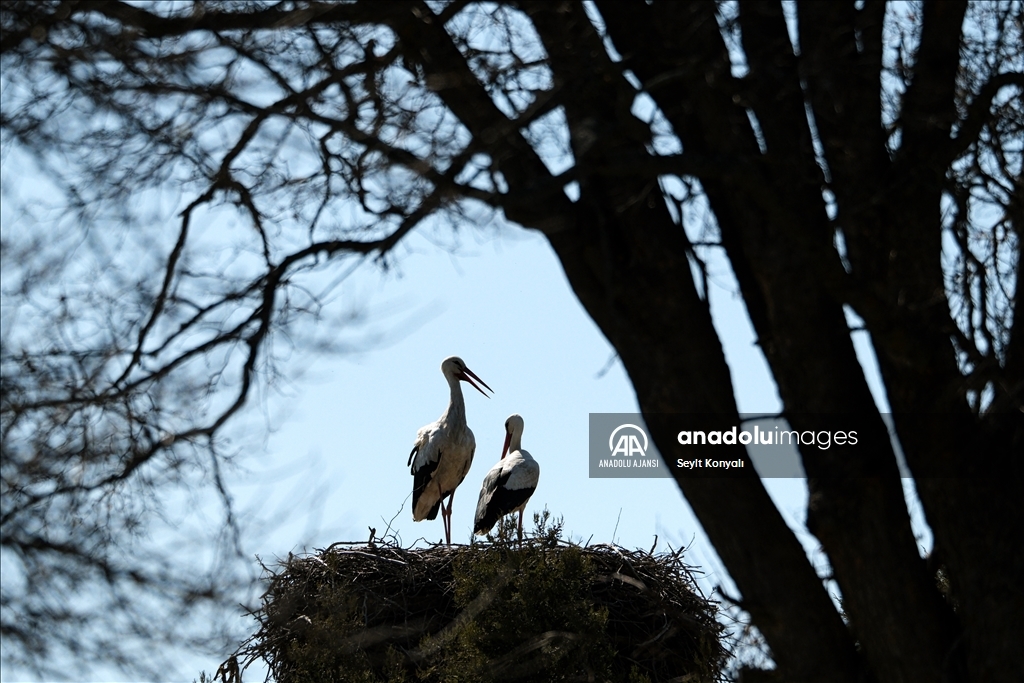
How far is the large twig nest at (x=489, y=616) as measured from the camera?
789 centimetres

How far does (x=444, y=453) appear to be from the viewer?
13.0 m

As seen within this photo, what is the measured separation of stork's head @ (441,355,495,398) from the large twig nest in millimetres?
3956

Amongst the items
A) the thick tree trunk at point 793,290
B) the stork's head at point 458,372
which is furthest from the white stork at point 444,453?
the thick tree trunk at point 793,290

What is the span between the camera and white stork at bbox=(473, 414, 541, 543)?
12.1 metres

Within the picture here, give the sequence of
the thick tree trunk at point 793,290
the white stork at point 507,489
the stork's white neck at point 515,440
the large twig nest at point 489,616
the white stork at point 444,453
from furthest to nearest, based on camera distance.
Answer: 1. the stork's white neck at point 515,440
2. the white stork at point 444,453
3. the white stork at point 507,489
4. the large twig nest at point 489,616
5. the thick tree trunk at point 793,290

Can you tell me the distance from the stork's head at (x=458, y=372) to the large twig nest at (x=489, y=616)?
396 cm

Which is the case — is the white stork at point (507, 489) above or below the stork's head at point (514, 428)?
below

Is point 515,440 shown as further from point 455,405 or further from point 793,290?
point 793,290

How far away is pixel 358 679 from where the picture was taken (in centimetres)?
792

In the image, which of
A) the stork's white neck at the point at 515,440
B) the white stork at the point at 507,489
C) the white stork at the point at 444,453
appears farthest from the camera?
the stork's white neck at the point at 515,440

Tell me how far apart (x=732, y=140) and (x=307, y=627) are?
17.6 feet

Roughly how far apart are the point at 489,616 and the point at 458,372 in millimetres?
5792

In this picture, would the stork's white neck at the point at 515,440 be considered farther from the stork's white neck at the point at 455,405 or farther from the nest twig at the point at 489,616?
the nest twig at the point at 489,616

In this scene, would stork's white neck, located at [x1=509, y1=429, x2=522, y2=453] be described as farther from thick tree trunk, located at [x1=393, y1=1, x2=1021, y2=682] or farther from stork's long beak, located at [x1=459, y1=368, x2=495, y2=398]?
thick tree trunk, located at [x1=393, y1=1, x2=1021, y2=682]
